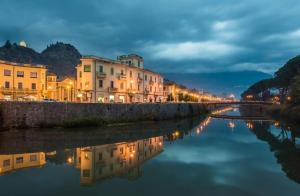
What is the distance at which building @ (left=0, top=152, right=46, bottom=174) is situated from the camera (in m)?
19.9

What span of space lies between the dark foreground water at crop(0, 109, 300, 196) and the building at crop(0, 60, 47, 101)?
23.1m

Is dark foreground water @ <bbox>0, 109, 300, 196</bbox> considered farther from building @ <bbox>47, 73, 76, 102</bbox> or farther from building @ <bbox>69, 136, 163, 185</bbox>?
building @ <bbox>47, 73, 76, 102</bbox>

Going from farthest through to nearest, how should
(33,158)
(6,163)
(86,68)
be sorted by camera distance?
(86,68) → (33,158) → (6,163)

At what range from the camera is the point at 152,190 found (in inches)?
601

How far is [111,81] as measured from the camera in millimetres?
60125

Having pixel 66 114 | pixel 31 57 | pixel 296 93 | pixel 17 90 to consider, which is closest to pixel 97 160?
pixel 66 114

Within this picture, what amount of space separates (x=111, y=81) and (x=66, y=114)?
69.3 feet

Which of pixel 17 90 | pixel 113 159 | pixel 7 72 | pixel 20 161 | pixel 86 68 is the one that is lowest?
pixel 113 159

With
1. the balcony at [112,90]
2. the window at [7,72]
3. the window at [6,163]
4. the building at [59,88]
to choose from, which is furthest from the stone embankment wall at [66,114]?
the building at [59,88]

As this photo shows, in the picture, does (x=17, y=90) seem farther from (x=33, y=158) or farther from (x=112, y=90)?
(x=33, y=158)

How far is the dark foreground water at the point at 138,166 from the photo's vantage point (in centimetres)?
1556

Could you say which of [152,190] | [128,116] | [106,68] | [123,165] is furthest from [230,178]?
[106,68]

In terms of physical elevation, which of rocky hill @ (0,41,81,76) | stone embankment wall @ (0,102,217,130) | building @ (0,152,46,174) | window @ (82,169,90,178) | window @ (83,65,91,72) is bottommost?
window @ (82,169,90,178)

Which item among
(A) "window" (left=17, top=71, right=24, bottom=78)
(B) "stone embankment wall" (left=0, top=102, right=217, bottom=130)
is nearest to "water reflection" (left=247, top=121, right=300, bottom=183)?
(B) "stone embankment wall" (left=0, top=102, right=217, bottom=130)
